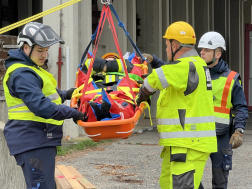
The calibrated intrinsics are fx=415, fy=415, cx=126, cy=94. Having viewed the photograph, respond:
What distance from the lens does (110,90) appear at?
4.65m

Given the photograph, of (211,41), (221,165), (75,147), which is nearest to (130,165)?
(75,147)

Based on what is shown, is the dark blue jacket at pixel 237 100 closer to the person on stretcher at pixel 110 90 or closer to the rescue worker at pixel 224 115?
the rescue worker at pixel 224 115

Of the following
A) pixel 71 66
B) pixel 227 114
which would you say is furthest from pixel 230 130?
pixel 71 66

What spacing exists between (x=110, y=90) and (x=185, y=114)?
147cm

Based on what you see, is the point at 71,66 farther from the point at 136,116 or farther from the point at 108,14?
the point at 136,116

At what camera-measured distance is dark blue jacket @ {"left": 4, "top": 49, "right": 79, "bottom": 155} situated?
120 inches

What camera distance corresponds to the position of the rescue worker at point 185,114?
10.7ft

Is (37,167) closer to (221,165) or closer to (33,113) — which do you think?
(33,113)

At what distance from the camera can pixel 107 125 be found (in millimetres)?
3830

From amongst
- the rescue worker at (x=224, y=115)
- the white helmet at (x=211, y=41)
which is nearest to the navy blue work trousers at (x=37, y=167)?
the rescue worker at (x=224, y=115)

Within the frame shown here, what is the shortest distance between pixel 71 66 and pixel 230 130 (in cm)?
450

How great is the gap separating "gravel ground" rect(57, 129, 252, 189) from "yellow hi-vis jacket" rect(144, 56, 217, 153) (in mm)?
2135

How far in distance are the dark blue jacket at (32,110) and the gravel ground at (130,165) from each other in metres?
2.25

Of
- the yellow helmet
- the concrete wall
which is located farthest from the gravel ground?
the yellow helmet
